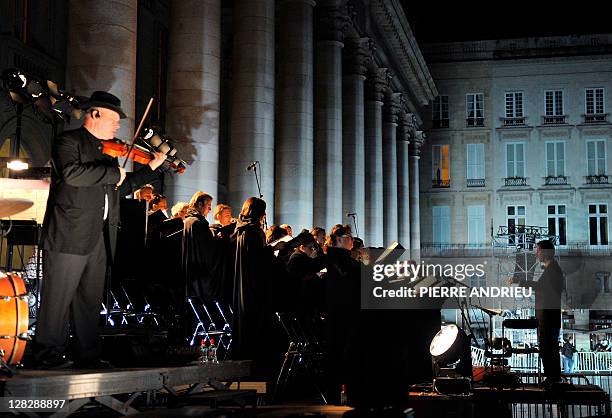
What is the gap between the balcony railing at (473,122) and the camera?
6803 cm

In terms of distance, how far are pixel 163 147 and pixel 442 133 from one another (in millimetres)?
57700

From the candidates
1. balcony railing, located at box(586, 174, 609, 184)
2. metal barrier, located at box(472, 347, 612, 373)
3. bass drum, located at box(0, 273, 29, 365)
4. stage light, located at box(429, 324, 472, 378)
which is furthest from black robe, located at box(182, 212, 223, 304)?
balcony railing, located at box(586, 174, 609, 184)

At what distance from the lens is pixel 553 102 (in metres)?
67.1

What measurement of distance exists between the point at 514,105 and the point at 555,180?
6.47 m

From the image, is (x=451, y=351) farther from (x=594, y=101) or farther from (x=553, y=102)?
(x=594, y=101)

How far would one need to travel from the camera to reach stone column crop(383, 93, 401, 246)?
159ft

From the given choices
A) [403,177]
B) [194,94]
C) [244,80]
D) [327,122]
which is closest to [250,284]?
[194,94]

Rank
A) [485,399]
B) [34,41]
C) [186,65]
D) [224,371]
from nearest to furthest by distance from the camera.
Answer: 1. [224,371]
2. [485,399]
3. [186,65]
4. [34,41]

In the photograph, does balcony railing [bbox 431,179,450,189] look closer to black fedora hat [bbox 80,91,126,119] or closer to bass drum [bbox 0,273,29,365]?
black fedora hat [bbox 80,91,126,119]

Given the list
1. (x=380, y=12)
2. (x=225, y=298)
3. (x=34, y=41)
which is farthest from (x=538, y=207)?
(x=225, y=298)

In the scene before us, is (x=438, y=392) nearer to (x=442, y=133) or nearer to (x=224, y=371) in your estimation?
(x=224, y=371)

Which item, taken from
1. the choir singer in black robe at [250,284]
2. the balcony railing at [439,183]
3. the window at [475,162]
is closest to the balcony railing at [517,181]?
the window at [475,162]

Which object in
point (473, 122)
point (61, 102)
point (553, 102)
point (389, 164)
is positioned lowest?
point (61, 102)

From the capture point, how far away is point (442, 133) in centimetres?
6894
